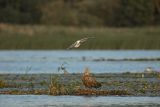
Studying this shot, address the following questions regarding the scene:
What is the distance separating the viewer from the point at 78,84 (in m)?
30.9

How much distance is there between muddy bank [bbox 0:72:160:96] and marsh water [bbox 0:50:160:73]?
2847mm

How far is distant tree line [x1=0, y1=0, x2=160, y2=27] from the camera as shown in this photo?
76938 millimetres

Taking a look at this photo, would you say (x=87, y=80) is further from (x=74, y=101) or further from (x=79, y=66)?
(x=79, y=66)

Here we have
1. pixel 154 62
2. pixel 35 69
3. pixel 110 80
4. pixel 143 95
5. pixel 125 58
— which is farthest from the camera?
pixel 125 58

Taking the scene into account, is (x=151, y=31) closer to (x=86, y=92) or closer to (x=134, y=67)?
(x=134, y=67)

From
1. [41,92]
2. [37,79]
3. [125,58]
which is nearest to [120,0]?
[125,58]

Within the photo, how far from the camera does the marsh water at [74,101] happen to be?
80.8 ft

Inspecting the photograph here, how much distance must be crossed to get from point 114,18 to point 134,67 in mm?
36622

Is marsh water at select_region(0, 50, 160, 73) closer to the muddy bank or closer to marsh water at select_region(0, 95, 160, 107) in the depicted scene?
the muddy bank

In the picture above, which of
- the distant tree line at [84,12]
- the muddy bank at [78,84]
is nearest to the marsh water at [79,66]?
the muddy bank at [78,84]

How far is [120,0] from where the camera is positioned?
80312 mm

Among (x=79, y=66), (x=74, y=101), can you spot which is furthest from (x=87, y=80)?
(x=79, y=66)

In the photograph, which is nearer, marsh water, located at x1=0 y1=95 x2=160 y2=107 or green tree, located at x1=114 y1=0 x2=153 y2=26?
marsh water, located at x1=0 y1=95 x2=160 y2=107

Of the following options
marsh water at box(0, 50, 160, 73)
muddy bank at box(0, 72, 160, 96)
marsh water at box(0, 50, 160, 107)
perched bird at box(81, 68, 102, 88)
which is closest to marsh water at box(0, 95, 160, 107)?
marsh water at box(0, 50, 160, 107)
